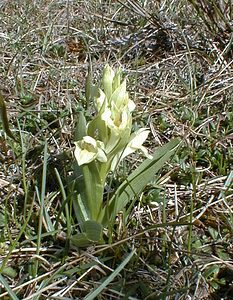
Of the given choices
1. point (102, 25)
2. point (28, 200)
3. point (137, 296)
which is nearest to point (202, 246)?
point (137, 296)

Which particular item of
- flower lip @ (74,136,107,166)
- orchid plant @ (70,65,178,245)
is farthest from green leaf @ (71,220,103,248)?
flower lip @ (74,136,107,166)

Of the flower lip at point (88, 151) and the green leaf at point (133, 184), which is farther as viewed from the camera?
the green leaf at point (133, 184)

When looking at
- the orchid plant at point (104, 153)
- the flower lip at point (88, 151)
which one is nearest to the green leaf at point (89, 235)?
the orchid plant at point (104, 153)

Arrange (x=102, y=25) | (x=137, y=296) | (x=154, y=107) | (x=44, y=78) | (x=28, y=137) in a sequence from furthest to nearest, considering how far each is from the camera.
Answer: (x=102, y=25) → (x=44, y=78) → (x=154, y=107) → (x=28, y=137) → (x=137, y=296)

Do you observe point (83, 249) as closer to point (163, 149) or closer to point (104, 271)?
point (104, 271)

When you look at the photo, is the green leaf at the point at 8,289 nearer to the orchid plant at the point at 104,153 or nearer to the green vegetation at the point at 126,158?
the green vegetation at the point at 126,158

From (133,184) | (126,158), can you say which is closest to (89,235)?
(133,184)

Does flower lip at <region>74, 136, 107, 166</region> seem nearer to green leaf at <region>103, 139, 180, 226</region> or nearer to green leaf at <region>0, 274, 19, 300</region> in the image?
green leaf at <region>103, 139, 180, 226</region>
